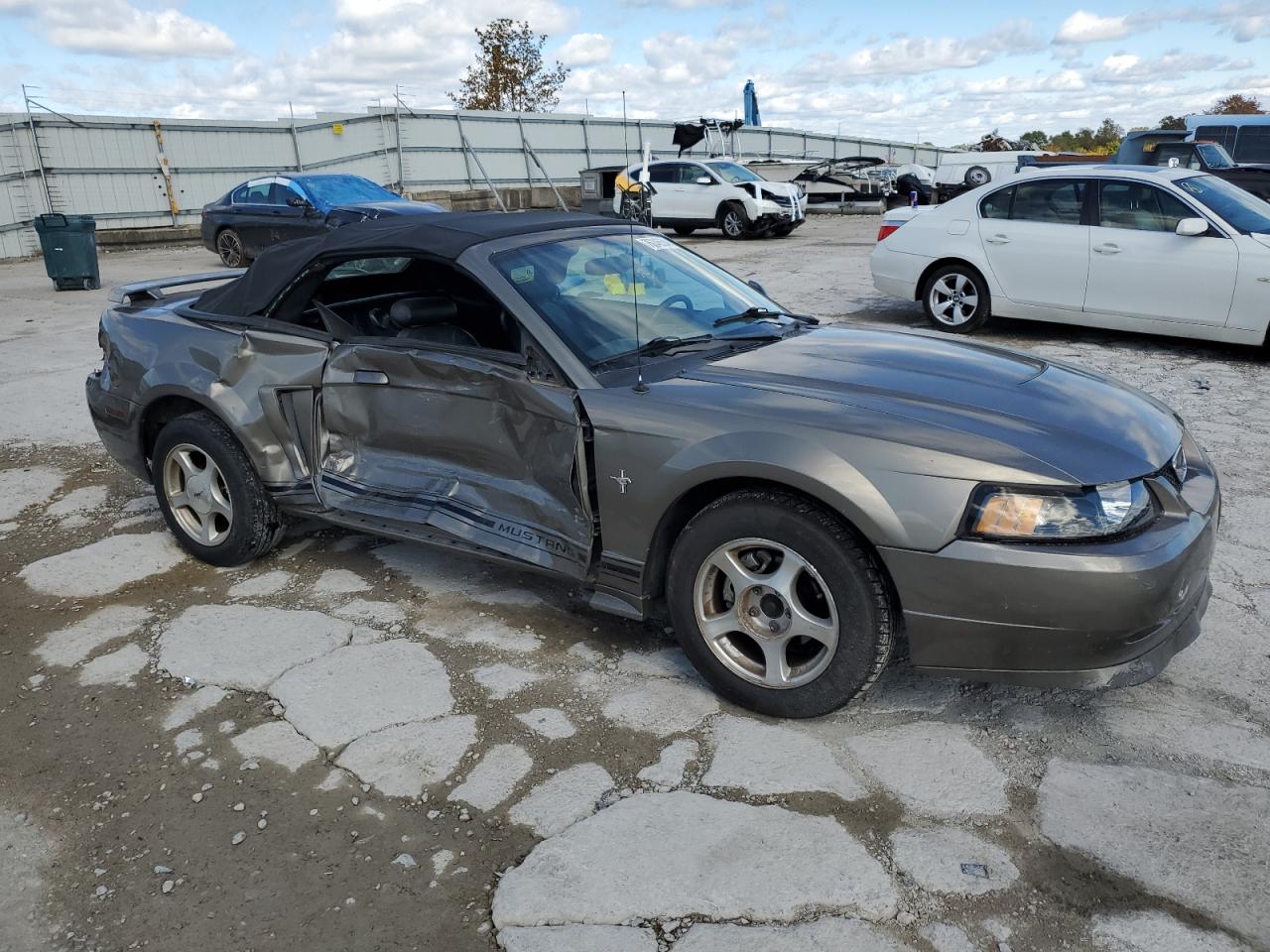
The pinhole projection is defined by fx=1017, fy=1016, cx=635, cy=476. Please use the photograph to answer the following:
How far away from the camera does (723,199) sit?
19.3 m

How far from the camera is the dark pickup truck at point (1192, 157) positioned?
14203mm

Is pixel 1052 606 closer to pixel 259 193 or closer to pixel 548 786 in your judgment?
pixel 548 786

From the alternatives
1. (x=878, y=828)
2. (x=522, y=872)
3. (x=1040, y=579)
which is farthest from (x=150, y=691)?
(x=1040, y=579)

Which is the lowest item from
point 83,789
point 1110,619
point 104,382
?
point 83,789

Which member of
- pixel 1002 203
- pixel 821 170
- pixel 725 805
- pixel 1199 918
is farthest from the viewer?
pixel 821 170

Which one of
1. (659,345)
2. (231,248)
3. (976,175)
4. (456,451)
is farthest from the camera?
(976,175)

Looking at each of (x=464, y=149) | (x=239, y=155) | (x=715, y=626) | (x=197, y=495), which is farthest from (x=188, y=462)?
(x=464, y=149)

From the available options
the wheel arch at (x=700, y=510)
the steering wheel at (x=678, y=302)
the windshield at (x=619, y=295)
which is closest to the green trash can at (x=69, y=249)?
the windshield at (x=619, y=295)

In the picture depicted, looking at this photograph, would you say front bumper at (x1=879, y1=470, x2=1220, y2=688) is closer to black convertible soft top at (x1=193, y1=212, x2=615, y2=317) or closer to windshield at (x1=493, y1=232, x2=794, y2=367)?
windshield at (x1=493, y1=232, x2=794, y2=367)

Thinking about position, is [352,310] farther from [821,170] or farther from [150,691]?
[821,170]

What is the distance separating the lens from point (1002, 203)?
8641 mm

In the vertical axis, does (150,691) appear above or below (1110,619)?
below

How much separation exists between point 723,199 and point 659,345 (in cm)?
1649

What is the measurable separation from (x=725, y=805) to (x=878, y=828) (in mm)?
395
